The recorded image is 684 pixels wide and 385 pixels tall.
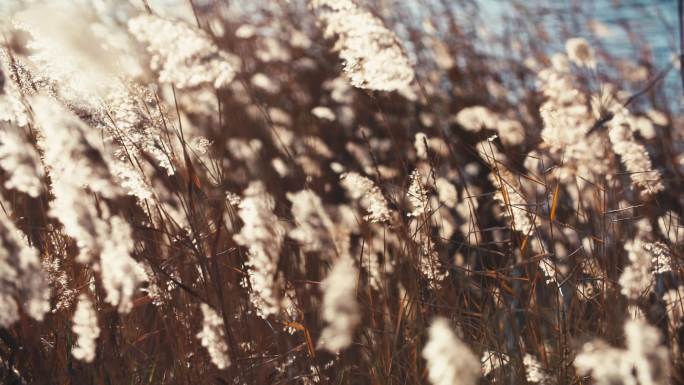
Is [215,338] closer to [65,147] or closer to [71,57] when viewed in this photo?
[65,147]

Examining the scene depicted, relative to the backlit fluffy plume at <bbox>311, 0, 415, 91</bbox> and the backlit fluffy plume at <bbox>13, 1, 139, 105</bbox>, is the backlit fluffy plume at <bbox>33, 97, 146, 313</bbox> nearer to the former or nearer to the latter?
the backlit fluffy plume at <bbox>13, 1, 139, 105</bbox>

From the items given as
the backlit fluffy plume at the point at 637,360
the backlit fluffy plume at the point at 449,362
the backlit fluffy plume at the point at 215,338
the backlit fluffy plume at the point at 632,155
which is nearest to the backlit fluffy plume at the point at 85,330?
the backlit fluffy plume at the point at 215,338

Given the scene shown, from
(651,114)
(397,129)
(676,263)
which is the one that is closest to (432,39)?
(397,129)

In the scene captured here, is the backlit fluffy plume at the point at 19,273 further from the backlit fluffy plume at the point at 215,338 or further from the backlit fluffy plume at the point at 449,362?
the backlit fluffy plume at the point at 449,362

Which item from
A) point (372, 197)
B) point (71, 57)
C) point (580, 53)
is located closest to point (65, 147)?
point (71, 57)

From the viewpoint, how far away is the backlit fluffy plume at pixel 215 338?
950 millimetres

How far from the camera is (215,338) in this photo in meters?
0.97

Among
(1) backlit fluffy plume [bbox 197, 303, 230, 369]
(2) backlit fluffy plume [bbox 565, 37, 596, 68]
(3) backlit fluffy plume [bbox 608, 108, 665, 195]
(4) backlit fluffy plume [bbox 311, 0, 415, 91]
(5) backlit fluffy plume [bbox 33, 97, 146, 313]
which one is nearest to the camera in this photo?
(5) backlit fluffy plume [bbox 33, 97, 146, 313]

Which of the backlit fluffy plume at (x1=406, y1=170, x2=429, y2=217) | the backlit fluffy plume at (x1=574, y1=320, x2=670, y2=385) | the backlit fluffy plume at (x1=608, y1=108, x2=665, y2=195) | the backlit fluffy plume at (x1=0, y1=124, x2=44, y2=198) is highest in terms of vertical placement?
the backlit fluffy plume at (x1=608, y1=108, x2=665, y2=195)

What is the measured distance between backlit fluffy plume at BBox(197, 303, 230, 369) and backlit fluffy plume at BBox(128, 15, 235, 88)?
35 cm

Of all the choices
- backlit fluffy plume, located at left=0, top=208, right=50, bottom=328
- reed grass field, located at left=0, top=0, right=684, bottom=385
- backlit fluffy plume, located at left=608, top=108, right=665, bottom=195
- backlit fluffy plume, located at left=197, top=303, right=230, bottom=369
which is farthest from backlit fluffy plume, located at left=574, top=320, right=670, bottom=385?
backlit fluffy plume, located at left=608, top=108, right=665, bottom=195

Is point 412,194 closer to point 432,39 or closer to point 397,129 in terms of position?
point 397,129

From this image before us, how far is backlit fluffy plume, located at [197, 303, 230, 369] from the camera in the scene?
950 mm

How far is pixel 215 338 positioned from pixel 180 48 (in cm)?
45
